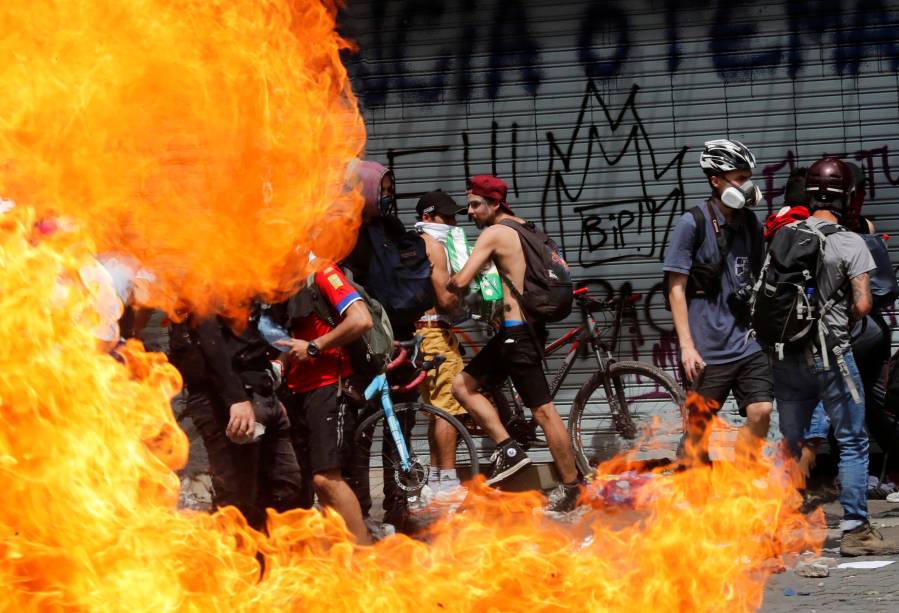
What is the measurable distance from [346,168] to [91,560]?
368 cm

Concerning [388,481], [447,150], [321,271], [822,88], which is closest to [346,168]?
[321,271]

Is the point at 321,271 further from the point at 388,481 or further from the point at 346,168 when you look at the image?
the point at 388,481

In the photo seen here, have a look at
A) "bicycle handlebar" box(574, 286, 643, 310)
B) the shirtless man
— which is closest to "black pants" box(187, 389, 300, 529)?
the shirtless man

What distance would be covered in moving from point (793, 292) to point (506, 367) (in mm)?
2020

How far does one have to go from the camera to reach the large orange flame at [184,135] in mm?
5062

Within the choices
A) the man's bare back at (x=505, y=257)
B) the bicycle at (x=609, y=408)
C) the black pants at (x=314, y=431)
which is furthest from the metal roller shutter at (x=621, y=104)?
the black pants at (x=314, y=431)

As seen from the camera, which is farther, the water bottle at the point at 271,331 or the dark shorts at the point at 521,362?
the dark shorts at the point at 521,362

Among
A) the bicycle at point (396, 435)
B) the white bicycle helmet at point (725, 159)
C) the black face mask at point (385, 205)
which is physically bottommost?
the bicycle at point (396, 435)

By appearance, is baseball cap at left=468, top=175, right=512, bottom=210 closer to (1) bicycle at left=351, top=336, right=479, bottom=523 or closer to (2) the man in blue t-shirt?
(1) bicycle at left=351, top=336, right=479, bottom=523

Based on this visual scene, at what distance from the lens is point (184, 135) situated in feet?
21.8

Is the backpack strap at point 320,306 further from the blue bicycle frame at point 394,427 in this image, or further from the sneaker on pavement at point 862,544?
the sneaker on pavement at point 862,544

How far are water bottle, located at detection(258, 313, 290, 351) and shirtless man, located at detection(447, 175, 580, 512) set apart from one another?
5.74ft

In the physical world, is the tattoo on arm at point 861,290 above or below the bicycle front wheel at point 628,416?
above

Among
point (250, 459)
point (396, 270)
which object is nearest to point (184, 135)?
point (396, 270)
